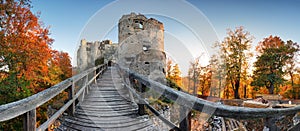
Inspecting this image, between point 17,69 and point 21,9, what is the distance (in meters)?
3.72

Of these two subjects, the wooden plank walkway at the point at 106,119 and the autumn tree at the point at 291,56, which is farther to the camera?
the autumn tree at the point at 291,56

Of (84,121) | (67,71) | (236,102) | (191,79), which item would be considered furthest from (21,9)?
(191,79)

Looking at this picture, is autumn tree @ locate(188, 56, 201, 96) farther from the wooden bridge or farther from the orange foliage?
the wooden bridge

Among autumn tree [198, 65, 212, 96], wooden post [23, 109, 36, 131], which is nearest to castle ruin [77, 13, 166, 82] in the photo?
autumn tree [198, 65, 212, 96]

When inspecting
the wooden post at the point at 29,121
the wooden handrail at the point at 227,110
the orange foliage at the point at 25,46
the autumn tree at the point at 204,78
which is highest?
the orange foliage at the point at 25,46

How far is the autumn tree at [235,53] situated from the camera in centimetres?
2055

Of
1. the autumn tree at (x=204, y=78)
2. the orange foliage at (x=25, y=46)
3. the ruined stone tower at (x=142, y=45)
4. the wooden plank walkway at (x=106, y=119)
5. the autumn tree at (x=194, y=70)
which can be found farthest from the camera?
the autumn tree at (x=194, y=70)

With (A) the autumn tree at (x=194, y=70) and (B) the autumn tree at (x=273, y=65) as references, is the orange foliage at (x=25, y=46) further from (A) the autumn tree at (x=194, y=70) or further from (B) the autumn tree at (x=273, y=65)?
(B) the autumn tree at (x=273, y=65)

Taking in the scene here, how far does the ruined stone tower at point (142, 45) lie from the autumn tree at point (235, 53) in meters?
9.13

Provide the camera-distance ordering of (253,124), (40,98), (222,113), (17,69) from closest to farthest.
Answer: (222,113)
(40,98)
(253,124)
(17,69)

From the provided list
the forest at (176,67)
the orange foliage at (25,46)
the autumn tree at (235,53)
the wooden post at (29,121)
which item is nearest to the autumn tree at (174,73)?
the forest at (176,67)

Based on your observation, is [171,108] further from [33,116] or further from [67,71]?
[67,71]

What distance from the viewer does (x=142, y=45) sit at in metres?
17.4

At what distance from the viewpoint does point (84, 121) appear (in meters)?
2.62
